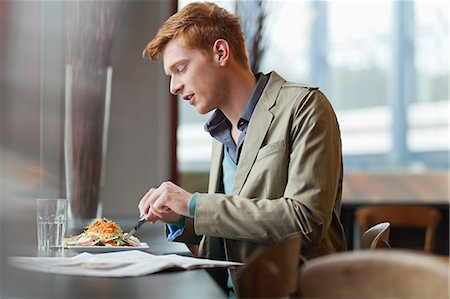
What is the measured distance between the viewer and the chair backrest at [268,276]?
129 cm

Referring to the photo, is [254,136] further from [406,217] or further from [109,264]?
[406,217]

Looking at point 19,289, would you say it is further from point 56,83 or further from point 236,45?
point 56,83

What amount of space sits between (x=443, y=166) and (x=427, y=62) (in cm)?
76

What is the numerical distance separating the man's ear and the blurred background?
0.62 metres

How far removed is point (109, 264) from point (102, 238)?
46 cm

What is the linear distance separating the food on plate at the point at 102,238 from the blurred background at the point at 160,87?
0.16 m

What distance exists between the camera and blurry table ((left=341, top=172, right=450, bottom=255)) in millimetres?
5934

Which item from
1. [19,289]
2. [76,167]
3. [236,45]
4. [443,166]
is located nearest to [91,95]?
[76,167]

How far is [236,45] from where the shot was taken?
2.48 metres

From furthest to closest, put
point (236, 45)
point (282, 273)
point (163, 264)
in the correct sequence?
point (236, 45) → point (163, 264) → point (282, 273)

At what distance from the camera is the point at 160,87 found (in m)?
4.84

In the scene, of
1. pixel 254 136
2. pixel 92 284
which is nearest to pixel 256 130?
pixel 254 136

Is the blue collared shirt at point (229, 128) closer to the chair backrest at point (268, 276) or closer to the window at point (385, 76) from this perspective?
the chair backrest at point (268, 276)

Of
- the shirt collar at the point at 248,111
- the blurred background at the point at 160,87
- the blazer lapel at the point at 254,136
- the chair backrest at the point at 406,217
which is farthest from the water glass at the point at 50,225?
the chair backrest at the point at 406,217
